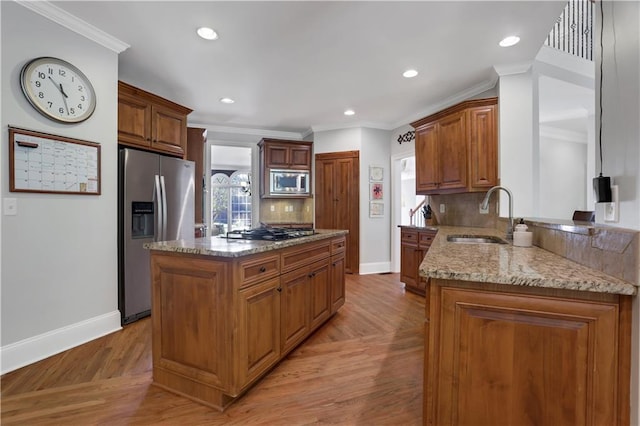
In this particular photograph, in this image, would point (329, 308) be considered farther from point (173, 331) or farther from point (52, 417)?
point (52, 417)

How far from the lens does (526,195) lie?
9.80 feet

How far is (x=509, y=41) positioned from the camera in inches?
101

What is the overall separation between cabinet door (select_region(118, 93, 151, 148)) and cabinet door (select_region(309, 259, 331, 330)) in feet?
7.33

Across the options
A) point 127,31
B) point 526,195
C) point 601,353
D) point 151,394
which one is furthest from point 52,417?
point 526,195

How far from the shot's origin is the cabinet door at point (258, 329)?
1617 mm

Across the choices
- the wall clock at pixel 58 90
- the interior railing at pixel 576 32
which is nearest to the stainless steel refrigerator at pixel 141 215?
the wall clock at pixel 58 90

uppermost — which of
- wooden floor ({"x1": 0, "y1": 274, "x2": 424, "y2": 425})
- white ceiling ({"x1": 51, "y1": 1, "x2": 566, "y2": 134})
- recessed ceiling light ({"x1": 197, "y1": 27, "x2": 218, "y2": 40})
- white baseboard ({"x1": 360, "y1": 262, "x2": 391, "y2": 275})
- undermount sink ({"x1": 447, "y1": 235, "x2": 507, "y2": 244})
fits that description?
white ceiling ({"x1": 51, "y1": 1, "x2": 566, "y2": 134})

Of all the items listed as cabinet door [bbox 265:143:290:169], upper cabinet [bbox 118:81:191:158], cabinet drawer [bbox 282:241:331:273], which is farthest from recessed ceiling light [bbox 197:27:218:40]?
cabinet door [bbox 265:143:290:169]

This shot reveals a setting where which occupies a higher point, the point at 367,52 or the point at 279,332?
the point at 367,52

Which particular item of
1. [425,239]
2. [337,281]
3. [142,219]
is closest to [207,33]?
[142,219]

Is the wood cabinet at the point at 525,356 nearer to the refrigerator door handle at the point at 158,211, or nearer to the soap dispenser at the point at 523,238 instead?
the soap dispenser at the point at 523,238

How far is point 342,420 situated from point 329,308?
1.23 m

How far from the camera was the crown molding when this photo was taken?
6.72 ft

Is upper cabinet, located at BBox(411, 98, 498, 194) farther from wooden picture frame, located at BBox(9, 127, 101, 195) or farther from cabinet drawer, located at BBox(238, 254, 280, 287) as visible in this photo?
wooden picture frame, located at BBox(9, 127, 101, 195)
